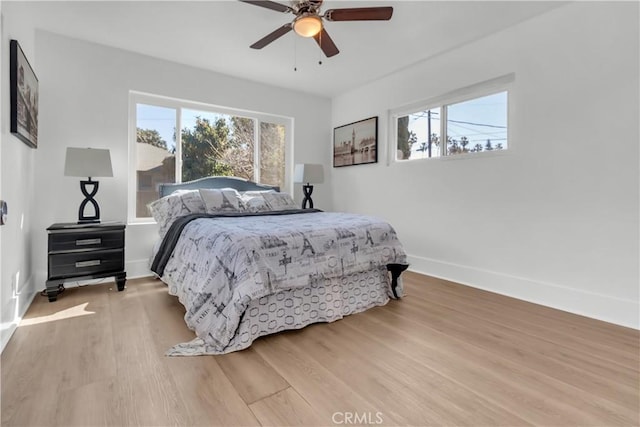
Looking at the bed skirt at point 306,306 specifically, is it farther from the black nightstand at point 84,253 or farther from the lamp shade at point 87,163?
the lamp shade at point 87,163

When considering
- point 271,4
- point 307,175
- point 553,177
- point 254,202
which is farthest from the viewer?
point 307,175

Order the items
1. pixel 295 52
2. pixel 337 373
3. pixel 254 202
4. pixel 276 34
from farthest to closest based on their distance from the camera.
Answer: pixel 254 202, pixel 295 52, pixel 276 34, pixel 337 373

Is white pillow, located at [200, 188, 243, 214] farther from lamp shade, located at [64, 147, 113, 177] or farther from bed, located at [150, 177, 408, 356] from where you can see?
lamp shade, located at [64, 147, 113, 177]

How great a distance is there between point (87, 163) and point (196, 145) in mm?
1363

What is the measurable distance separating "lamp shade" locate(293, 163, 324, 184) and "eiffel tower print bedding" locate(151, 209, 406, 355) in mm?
1669

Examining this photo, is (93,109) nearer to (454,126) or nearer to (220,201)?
(220,201)

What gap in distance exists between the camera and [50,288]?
2.76 m

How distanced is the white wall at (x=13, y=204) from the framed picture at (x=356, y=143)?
3.71 m

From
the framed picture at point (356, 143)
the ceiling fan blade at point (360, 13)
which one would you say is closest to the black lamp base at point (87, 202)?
the ceiling fan blade at point (360, 13)

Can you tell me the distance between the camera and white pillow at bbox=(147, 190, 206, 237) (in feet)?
10.8

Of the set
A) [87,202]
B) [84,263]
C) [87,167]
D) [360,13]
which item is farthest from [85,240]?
[360,13]

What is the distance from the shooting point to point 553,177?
2.78 meters

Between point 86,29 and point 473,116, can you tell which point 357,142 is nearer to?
point 473,116

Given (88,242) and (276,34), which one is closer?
(276,34)
